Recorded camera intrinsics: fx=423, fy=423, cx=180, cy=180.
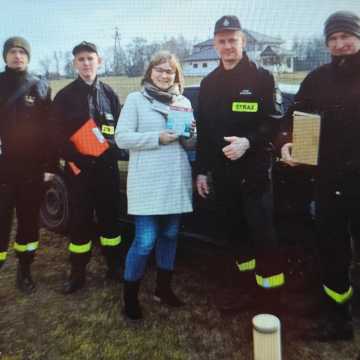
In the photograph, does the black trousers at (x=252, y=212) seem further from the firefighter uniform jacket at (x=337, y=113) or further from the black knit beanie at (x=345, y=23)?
the black knit beanie at (x=345, y=23)

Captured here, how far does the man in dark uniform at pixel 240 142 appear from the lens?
2.40 m

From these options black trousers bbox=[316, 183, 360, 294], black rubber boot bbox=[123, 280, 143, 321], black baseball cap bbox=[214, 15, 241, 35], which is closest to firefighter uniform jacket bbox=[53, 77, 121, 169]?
black rubber boot bbox=[123, 280, 143, 321]

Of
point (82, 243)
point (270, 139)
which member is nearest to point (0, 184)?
point (82, 243)

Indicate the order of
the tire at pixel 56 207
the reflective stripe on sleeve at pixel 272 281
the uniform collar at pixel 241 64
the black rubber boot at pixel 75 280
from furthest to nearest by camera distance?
the tire at pixel 56 207
the black rubber boot at pixel 75 280
the reflective stripe on sleeve at pixel 272 281
the uniform collar at pixel 241 64

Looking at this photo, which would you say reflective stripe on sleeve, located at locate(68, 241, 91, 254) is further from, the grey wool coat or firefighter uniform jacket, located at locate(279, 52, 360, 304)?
firefighter uniform jacket, located at locate(279, 52, 360, 304)

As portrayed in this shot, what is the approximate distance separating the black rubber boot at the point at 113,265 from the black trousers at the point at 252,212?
41.0 inches

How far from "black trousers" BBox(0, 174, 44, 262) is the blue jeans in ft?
3.03

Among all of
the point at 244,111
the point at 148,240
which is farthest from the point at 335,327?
the point at 244,111

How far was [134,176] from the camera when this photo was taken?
2.58 m

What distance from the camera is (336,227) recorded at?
7.89 feet

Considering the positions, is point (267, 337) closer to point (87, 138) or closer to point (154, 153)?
point (154, 153)

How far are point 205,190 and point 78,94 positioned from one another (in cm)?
112

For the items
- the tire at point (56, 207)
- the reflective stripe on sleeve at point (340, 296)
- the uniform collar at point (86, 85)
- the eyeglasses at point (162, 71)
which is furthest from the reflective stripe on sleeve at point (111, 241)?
the reflective stripe on sleeve at point (340, 296)

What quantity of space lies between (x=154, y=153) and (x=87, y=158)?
0.66 metres
